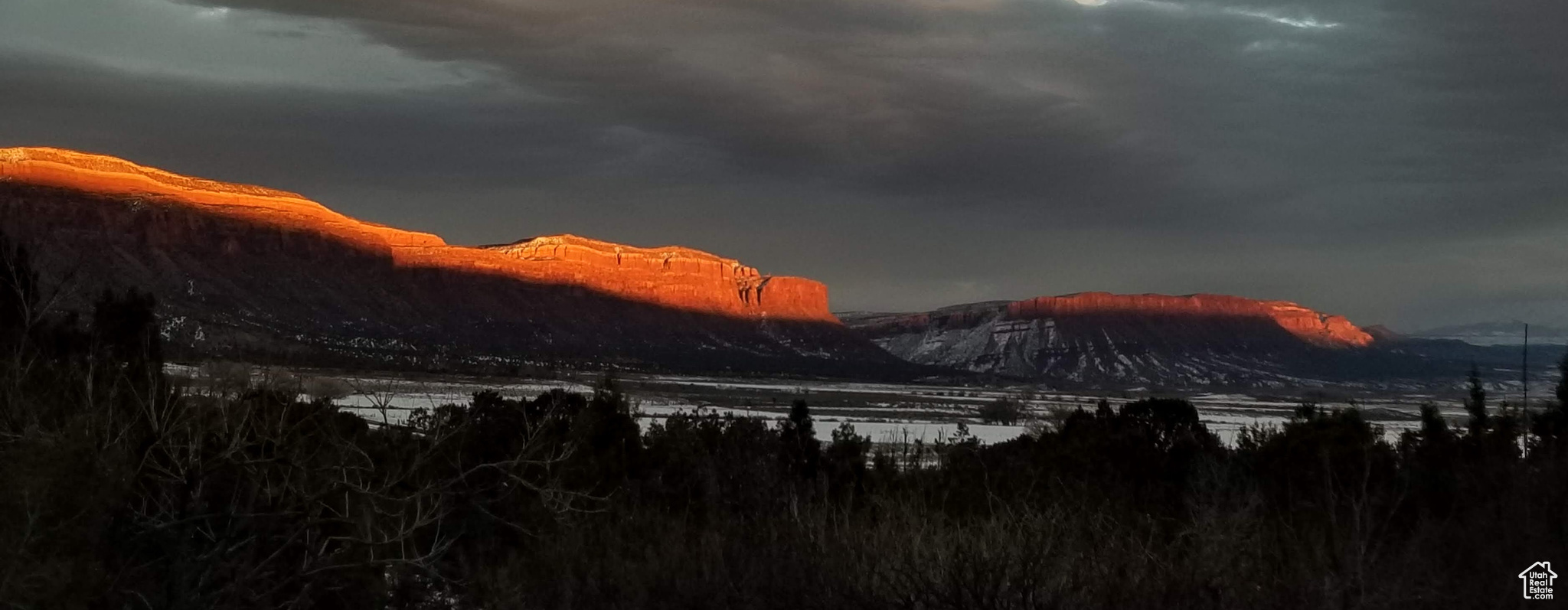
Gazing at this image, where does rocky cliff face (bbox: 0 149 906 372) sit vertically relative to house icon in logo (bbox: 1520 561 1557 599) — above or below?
above

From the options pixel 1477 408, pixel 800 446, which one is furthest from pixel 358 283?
pixel 1477 408

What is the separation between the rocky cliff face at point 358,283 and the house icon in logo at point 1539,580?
164 ft

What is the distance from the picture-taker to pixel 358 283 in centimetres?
11269

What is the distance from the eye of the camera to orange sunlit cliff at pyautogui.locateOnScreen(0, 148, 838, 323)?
108 m

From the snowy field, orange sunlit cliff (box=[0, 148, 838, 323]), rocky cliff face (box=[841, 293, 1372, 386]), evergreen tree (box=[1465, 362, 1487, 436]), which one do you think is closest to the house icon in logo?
evergreen tree (box=[1465, 362, 1487, 436])

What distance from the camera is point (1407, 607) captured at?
7.86 m

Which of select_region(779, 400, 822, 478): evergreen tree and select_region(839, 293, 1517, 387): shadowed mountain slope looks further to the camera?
select_region(839, 293, 1517, 387): shadowed mountain slope

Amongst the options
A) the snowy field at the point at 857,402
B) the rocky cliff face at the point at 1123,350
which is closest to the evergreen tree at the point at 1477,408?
the snowy field at the point at 857,402

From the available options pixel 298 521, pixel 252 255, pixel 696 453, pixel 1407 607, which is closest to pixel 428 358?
pixel 252 255

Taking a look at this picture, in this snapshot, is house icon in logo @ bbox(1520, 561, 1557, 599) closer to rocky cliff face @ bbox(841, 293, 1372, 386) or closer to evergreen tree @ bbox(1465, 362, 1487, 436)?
evergreen tree @ bbox(1465, 362, 1487, 436)

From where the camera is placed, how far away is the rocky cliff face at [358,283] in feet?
276

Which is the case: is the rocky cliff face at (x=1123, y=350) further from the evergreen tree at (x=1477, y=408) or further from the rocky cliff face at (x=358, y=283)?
the evergreen tree at (x=1477, y=408)

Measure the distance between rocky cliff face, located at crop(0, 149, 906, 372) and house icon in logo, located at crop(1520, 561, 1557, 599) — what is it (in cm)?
5001

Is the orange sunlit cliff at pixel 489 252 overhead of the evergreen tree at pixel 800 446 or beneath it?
overhead
